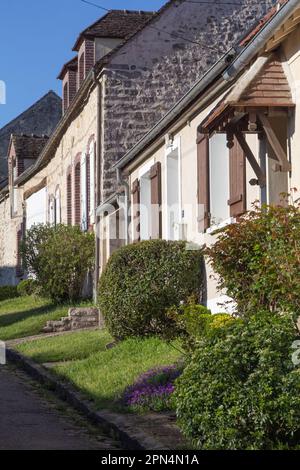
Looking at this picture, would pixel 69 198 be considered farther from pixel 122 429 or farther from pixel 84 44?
pixel 122 429

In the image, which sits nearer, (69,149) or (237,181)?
(237,181)

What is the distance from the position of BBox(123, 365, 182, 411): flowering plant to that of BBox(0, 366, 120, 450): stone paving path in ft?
1.74

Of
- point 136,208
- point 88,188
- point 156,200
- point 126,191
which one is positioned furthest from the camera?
point 88,188

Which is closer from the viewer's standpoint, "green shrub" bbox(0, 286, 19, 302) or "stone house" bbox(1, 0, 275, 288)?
"stone house" bbox(1, 0, 275, 288)

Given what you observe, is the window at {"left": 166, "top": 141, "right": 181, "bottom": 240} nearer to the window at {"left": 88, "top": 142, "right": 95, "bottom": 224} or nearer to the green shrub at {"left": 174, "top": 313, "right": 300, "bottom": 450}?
the window at {"left": 88, "top": 142, "right": 95, "bottom": 224}

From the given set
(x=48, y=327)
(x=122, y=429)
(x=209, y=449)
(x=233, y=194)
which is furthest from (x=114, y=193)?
(x=209, y=449)

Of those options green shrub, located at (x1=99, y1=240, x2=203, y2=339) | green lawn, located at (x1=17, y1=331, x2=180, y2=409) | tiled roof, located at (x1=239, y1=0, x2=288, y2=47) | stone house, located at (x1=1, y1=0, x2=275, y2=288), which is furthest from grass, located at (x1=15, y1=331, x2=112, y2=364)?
tiled roof, located at (x1=239, y1=0, x2=288, y2=47)

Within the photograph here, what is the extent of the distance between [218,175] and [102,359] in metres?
3.23

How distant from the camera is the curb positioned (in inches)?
304

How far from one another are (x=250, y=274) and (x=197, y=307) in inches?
51.2

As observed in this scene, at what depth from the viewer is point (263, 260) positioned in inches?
362

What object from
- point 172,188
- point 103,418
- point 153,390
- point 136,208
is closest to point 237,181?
point 153,390

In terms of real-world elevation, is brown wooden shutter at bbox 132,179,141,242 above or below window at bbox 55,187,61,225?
below

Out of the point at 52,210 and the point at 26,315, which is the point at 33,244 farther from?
the point at 52,210
